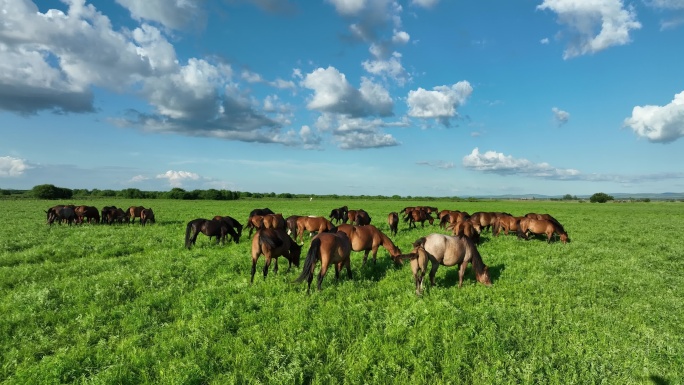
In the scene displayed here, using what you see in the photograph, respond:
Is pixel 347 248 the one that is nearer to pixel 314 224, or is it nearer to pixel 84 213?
pixel 314 224

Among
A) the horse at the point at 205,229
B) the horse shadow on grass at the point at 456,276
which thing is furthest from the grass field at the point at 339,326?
the horse at the point at 205,229

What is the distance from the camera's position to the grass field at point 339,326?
215 inches

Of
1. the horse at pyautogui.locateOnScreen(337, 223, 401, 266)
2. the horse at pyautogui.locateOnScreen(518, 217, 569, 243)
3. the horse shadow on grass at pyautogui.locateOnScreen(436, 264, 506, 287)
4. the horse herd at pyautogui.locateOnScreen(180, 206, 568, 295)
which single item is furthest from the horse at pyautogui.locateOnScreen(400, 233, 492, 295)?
the horse at pyautogui.locateOnScreen(518, 217, 569, 243)

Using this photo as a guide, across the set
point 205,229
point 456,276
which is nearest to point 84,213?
point 205,229

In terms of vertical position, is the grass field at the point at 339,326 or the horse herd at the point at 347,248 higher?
the horse herd at the point at 347,248

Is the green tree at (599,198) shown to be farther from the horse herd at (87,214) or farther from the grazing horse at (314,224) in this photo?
the horse herd at (87,214)

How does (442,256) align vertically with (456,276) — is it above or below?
above

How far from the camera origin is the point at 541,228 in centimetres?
1908

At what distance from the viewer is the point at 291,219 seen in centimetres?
1812

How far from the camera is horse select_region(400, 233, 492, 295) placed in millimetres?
9281

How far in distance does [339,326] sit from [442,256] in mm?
4220

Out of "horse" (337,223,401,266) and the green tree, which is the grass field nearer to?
"horse" (337,223,401,266)

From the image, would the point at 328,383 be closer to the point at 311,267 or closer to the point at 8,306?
the point at 311,267

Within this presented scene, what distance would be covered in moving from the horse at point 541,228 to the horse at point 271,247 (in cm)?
1501
